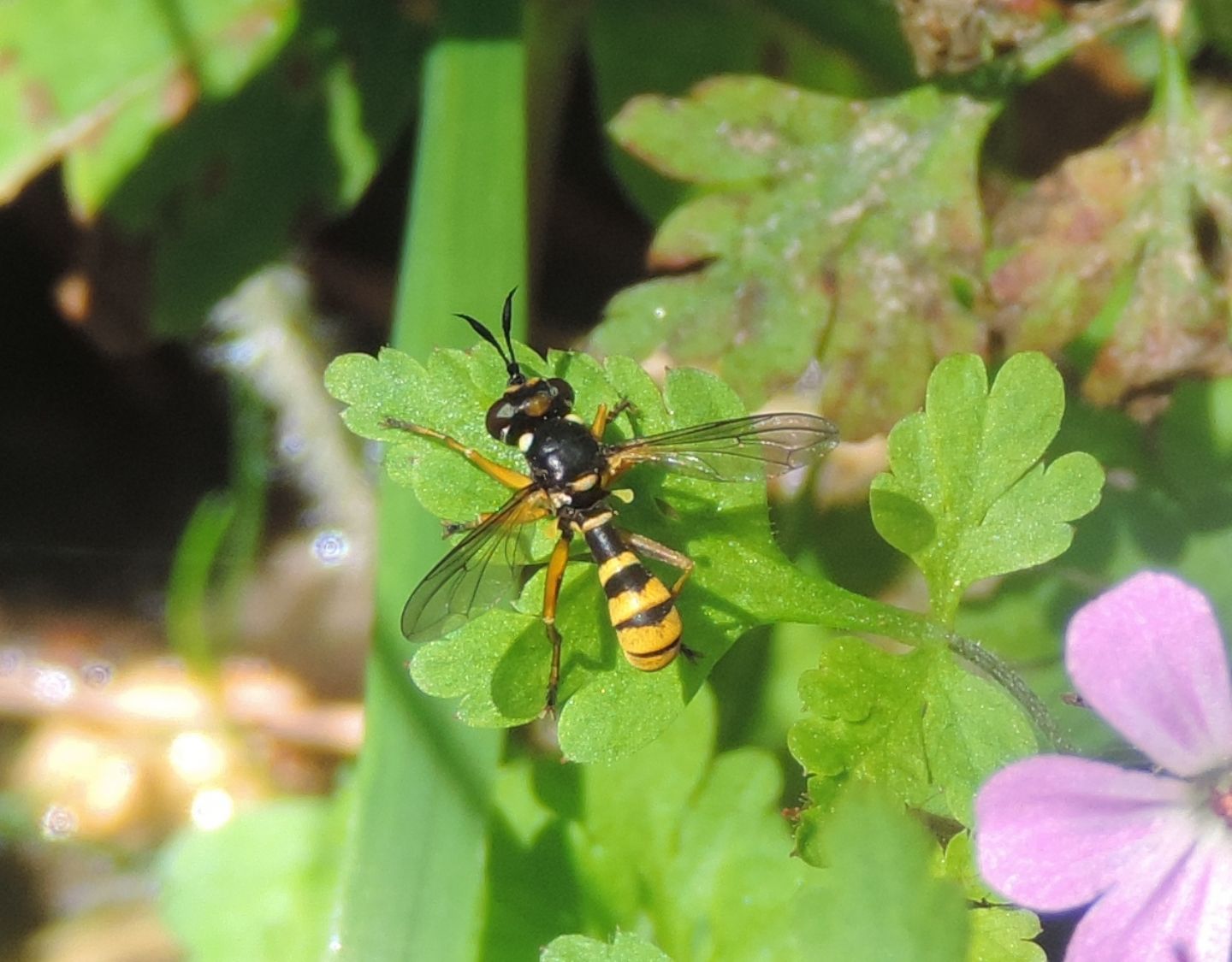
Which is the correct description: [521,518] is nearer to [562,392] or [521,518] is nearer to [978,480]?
[562,392]

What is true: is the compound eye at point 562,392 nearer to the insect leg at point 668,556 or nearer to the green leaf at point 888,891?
the insect leg at point 668,556

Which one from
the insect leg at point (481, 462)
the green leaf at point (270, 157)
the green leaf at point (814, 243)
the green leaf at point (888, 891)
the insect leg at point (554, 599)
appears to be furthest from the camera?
the green leaf at point (270, 157)

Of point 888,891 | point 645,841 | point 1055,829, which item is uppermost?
point 888,891

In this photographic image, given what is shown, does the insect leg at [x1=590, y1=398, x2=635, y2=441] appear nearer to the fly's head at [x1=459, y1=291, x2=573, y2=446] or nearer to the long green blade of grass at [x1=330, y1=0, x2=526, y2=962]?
the fly's head at [x1=459, y1=291, x2=573, y2=446]

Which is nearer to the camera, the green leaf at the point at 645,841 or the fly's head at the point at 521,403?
the fly's head at the point at 521,403

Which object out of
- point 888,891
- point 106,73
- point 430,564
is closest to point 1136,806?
point 888,891

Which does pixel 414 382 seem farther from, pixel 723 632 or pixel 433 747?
pixel 433 747

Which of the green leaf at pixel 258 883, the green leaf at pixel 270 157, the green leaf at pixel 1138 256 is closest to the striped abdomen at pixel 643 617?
the green leaf at pixel 1138 256
